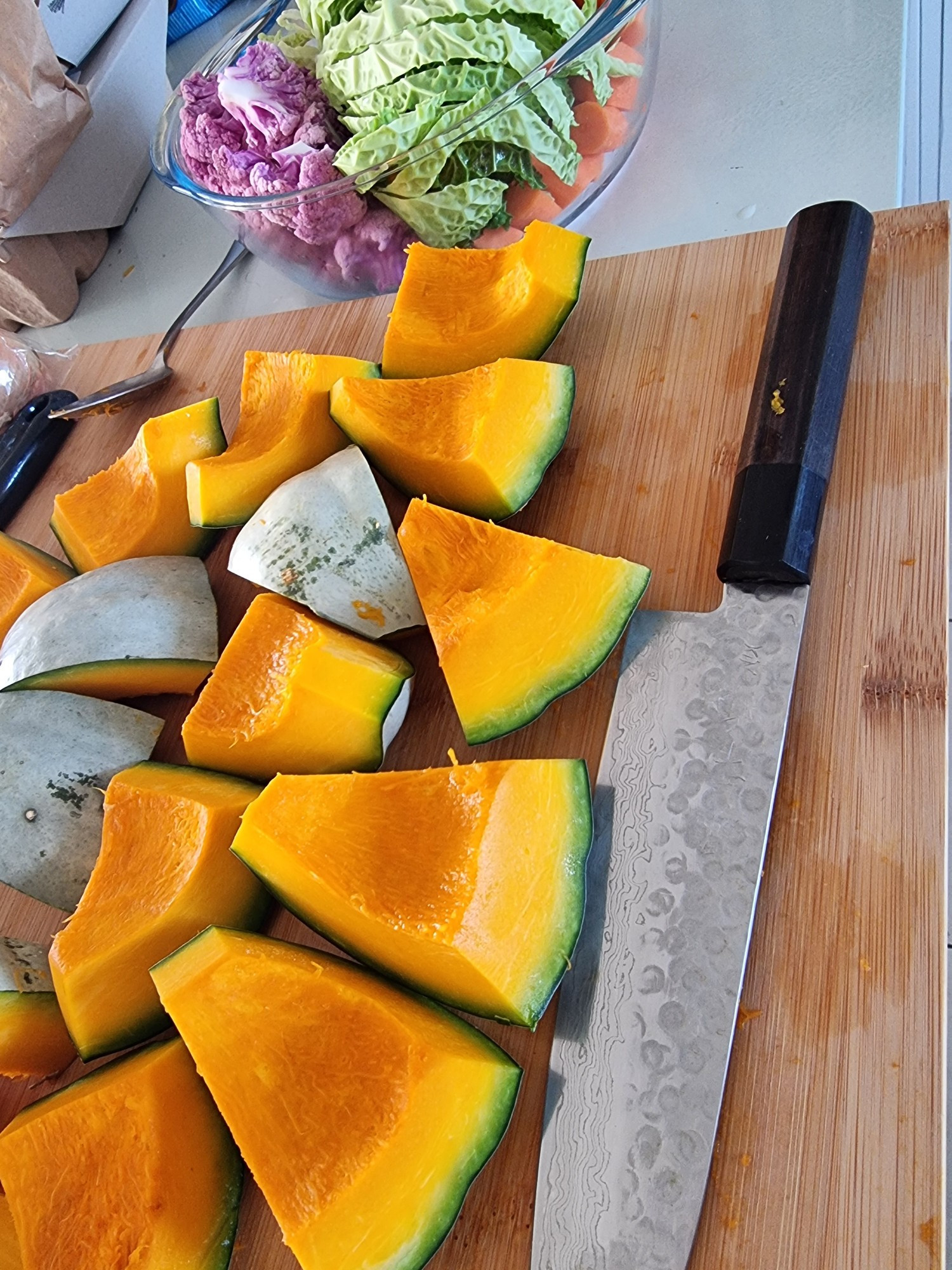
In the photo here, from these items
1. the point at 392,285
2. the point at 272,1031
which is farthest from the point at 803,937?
the point at 392,285

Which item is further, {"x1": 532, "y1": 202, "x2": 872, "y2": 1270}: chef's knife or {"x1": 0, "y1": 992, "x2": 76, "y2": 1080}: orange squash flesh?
{"x1": 0, "y1": 992, "x2": 76, "y2": 1080}: orange squash flesh

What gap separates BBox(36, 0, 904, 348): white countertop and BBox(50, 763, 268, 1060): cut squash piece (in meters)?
0.99

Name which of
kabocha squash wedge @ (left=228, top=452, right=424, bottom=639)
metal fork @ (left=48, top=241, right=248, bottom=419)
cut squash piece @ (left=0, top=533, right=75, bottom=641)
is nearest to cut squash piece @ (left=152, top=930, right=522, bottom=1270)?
kabocha squash wedge @ (left=228, top=452, right=424, bottom=639)

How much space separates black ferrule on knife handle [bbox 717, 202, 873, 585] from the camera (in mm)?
855

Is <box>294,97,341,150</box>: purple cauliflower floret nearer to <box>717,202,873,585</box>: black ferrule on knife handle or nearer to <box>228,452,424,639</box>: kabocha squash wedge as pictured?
<box>228,452,424,639</box>: kabocha squash wedge

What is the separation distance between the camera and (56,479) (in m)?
1.44


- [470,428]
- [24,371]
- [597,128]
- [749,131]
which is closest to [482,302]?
[470,428]

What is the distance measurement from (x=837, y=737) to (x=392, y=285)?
977 millimetres

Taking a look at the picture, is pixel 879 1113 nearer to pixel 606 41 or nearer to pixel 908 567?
pixel 908 567

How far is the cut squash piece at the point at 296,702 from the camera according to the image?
0.91 meters

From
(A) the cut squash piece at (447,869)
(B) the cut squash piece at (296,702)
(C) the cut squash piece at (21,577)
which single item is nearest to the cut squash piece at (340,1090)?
(A) the cut squash piece at (447,869)

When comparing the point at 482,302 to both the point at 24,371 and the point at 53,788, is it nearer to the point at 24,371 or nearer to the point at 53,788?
the point at 53,788

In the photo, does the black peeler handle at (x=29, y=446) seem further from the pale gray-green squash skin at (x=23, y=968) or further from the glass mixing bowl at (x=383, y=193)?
the pale gray-green squash skin at (x=23, y=968)

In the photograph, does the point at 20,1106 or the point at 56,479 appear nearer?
the point at 20,1106
